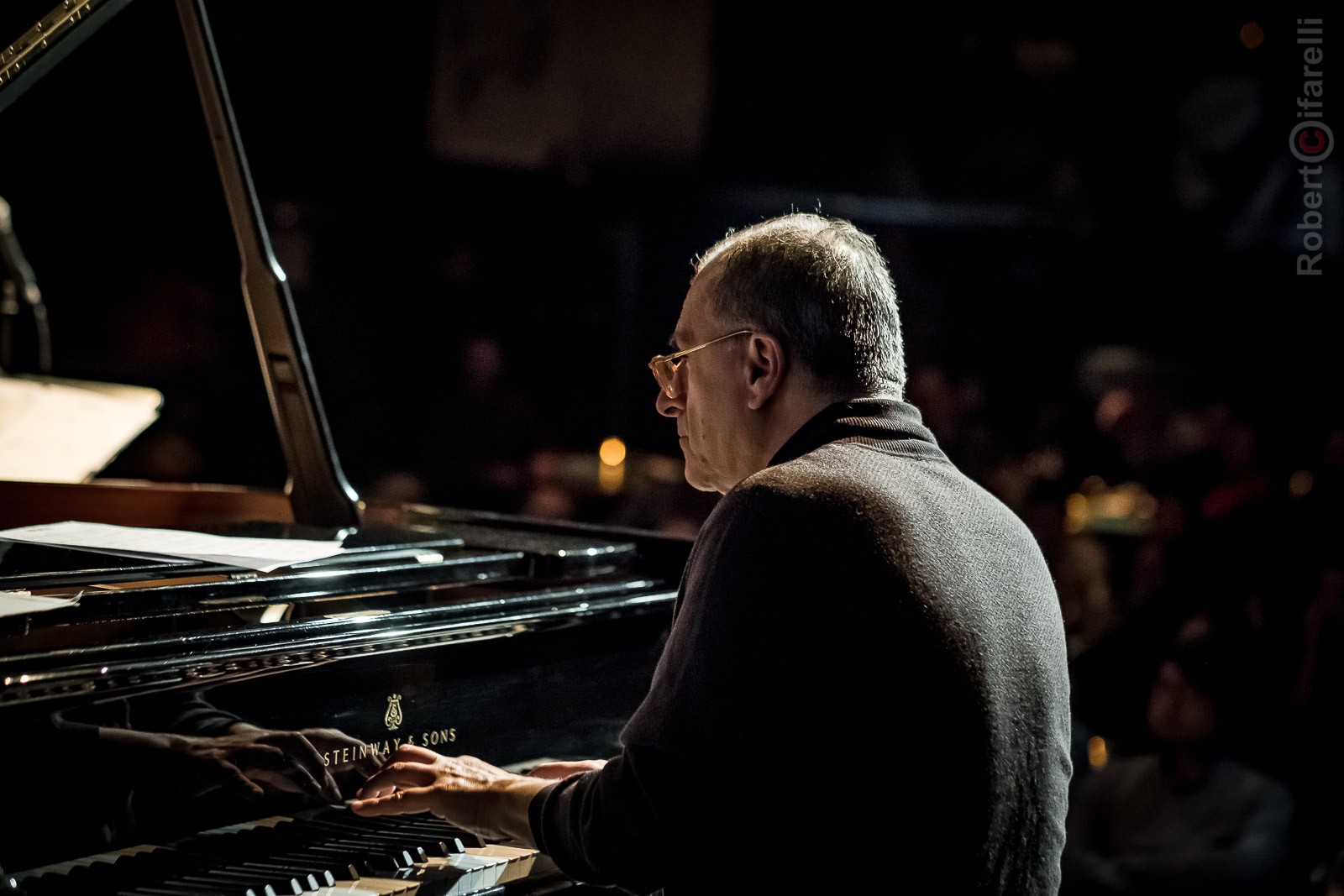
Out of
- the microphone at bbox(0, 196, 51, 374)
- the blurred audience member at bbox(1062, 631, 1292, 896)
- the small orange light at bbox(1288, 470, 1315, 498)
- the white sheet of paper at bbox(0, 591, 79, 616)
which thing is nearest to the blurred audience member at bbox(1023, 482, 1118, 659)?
the blurred audience member at bbox(1062, 631, 1292, 896)

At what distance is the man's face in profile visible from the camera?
1296 millimetres

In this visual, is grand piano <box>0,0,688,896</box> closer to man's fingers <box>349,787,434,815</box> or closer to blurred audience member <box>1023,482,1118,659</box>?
man's fingers <box>349,787,434,815</box>

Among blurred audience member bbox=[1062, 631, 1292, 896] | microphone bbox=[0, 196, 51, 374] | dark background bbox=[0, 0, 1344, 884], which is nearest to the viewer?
blurred audience member bbox=[1062, 631, 1292, 896]

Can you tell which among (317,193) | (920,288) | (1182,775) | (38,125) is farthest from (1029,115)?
(38,125)

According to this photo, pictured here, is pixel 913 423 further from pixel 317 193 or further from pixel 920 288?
pixel 317 193

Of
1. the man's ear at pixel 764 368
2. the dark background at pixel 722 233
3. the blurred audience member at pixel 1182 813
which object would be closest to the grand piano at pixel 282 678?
the man's ear at pixel 764 368

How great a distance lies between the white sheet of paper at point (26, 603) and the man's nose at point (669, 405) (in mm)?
731

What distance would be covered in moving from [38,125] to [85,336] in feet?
2.62

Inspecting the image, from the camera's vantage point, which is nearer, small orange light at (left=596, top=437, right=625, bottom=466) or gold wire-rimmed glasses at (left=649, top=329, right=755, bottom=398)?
gold wire-rimmed glasses at (left=649, top=329, right=755, bottom=398)

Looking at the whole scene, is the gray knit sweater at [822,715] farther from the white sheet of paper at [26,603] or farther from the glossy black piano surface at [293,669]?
the white sheet of paper at [26,603]

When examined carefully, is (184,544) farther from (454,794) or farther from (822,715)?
(822,715)

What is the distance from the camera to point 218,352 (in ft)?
14.2

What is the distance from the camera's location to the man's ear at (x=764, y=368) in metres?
1.24

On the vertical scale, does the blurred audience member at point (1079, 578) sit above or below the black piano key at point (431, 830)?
below
